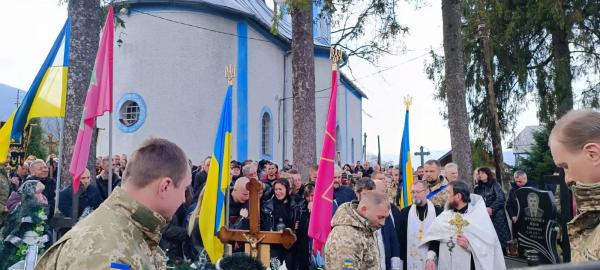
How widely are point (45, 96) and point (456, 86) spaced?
7668 mm

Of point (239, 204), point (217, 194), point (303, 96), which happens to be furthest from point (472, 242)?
point (303, 96)

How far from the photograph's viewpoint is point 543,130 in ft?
55.8

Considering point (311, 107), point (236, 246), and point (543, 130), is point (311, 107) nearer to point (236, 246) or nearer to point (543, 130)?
point (236, 246)

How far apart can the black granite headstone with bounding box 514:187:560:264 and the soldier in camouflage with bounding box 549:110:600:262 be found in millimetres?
5034

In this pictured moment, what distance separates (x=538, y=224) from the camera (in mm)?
6852

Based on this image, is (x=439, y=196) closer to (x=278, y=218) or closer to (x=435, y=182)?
(x=435, y=182)

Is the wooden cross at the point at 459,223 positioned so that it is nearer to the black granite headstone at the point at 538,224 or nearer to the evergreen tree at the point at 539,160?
the black granite headstone at the point at 538,224

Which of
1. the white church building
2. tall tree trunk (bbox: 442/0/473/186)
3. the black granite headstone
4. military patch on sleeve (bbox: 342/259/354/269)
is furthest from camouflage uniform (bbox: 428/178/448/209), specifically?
the white church building

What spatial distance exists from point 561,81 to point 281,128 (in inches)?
452

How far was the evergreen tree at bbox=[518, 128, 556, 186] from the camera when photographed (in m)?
17.2

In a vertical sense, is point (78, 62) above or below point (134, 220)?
above

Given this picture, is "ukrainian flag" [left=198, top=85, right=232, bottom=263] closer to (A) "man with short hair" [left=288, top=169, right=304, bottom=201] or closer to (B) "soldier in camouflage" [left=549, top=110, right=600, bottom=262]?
(A) "man with short hair" [left=288, top=169, right=304, bottom=201]

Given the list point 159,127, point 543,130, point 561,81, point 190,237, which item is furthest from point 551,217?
point 159,127

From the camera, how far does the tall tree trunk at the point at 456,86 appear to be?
36.4ft
